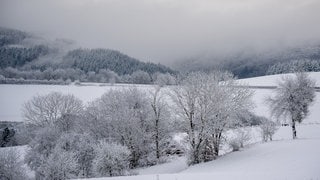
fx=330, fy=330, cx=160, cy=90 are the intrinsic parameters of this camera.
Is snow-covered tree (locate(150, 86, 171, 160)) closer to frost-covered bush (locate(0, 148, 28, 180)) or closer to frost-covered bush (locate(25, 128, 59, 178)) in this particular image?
frost-covered bush (locate(25, 128, 59, 178))

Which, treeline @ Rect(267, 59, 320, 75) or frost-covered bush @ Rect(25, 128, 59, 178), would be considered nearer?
frost-covered bush @ Rect(25, 128, 59, 178)

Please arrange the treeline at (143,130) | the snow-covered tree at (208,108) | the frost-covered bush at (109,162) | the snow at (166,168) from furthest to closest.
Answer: the snow at (166,168) < the snow-covered tree at (208,108) < the treeline at (143,130) < the frost-covered bush at (109,162)

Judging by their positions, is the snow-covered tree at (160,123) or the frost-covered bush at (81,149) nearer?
the frost-covered bush at (81,149)

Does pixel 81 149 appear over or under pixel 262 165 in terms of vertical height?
over

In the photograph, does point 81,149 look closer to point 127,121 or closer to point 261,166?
point 127,121

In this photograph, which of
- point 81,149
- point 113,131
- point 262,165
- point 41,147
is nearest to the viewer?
point 262,165

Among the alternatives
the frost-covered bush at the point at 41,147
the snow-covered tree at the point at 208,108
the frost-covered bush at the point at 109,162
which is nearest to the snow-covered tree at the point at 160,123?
the snow-covered tree at the point at 208,108

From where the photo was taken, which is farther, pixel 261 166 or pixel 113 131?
pixel 113 131

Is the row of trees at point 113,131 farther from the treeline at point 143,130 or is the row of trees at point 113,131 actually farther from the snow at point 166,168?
the snow at point 166,168

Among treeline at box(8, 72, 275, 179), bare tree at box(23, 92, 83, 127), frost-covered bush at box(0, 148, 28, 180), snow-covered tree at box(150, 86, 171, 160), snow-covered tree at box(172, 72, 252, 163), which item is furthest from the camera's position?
bare tree at box(23, 92, 83, 127)

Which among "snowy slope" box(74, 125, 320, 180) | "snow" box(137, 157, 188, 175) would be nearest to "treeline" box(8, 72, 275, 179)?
"snow" box(137, 157, 188, 175)

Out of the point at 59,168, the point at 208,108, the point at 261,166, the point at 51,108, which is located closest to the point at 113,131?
the point at 59,168

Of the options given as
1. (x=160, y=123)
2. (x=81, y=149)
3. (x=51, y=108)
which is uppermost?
(x=51, y=108)

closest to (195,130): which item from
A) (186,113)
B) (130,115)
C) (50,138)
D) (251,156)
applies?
(186,113)
